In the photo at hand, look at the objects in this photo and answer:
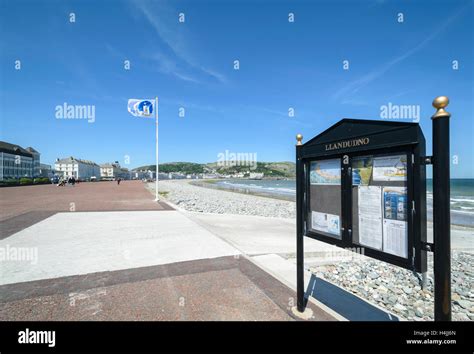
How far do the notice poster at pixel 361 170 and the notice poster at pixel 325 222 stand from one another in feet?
1.84

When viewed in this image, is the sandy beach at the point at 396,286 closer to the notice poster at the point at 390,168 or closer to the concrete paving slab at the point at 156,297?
the concrete paving slab at the point at 156,297

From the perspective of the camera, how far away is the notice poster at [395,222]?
2.48 metres

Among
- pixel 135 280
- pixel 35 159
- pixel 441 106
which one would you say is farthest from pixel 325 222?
pixel 35 159

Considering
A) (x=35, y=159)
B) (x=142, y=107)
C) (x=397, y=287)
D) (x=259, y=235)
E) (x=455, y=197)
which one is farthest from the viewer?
(x=35, y=159)

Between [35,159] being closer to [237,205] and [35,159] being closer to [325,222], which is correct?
[237,205]

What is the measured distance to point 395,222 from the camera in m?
2.56

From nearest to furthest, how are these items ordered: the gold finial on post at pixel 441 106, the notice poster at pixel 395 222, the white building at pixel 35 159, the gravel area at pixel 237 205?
the gold finial on post at pixel 441 106 → the notice poster at pixel 395 222 → the gravel area at pixel 237 205 → the white building at pixel 35 159

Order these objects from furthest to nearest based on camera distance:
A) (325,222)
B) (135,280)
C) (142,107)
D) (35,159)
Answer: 1. (35,159)
2. (142,107)
3. (135,280)
4. (325,222)

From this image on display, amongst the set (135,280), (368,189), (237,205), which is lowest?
(237,205)

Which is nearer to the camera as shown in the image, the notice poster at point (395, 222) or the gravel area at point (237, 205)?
the notice poster at point (395, 222)

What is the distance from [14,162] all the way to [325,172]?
113 metres

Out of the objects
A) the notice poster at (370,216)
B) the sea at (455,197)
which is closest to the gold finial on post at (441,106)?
the notice poster at (370,216)
